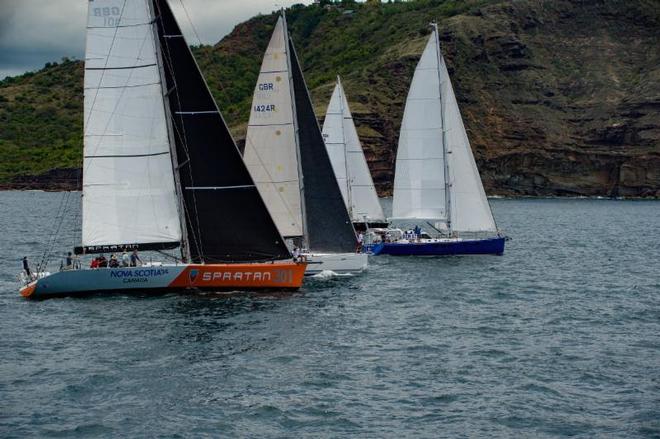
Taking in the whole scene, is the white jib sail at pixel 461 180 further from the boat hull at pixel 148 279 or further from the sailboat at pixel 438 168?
the boat hull at pixel 148 279

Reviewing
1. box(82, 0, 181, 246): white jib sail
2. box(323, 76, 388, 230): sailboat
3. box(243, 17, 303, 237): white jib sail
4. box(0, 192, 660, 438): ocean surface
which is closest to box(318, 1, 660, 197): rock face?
box(323, 76, 388, 230): sailboat

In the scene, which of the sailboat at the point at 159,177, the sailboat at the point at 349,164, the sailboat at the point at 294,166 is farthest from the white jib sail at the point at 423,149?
the sailboat at the point at 159,177

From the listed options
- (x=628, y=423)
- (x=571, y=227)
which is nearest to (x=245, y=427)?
(x=628, y=423)

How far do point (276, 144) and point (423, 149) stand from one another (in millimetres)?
15958

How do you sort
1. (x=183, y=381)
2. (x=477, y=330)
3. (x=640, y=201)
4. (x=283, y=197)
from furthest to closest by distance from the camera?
(x=640, y=201) < (x=283, y=197) < (x=477, y=330) < (x=183, y=381)

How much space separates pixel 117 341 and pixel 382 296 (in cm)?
1461

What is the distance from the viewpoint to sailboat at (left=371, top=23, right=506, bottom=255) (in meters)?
59.7

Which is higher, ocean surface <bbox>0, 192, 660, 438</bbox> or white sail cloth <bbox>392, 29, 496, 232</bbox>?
white sail cloth <bbox>392, 29, 496, 232</bbox>

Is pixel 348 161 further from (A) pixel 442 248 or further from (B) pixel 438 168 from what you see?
(A) pixel 442 248

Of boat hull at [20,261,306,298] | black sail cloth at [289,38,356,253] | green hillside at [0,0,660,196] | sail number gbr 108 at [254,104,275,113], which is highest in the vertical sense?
green hillside at [0,0,660,196]

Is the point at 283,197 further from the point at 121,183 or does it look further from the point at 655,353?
the point at 655,353

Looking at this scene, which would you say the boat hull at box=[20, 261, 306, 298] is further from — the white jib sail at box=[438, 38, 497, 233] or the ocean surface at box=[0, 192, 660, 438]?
the white jib sail at box=[438, 38, 497, 233]

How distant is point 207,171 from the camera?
39375 mm

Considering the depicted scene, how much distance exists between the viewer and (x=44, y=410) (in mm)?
24281
